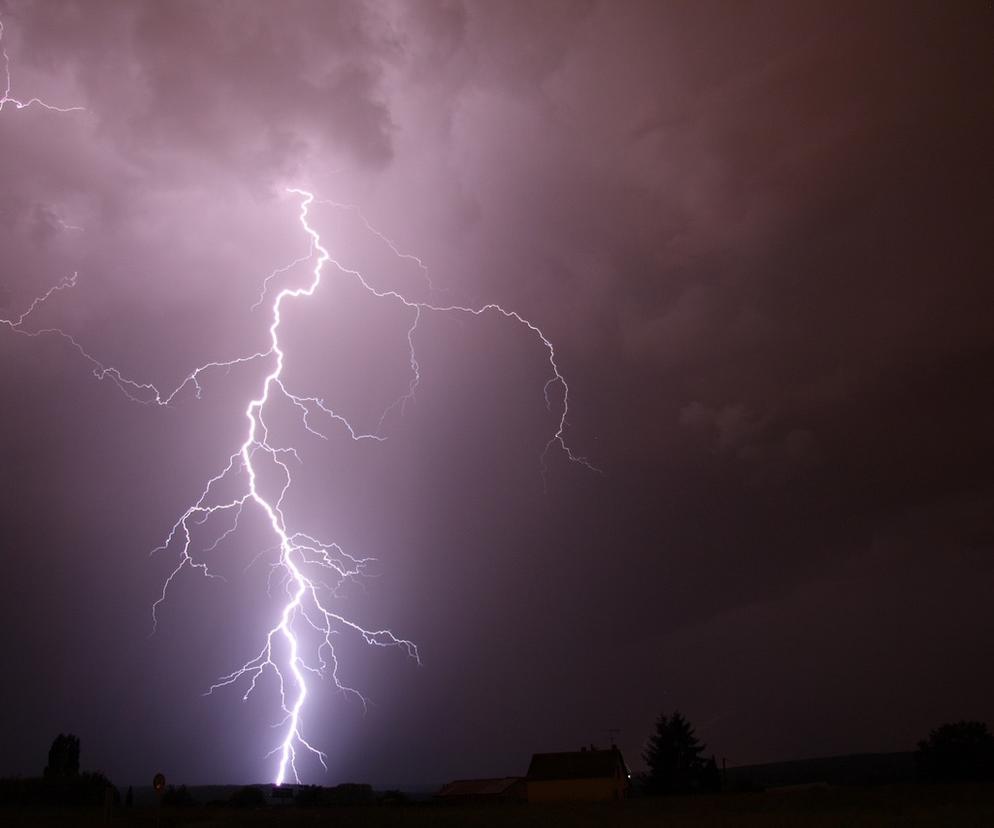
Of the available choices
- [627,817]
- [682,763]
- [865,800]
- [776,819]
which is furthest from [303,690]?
[682,763]

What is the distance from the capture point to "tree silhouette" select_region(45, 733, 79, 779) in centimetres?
4338

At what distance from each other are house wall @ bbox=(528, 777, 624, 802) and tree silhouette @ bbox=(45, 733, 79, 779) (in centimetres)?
2541

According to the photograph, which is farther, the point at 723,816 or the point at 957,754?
the point at 957,754

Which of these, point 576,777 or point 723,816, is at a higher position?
point 576,777

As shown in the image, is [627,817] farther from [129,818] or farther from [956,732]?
[956,732]

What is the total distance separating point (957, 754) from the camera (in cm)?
3678

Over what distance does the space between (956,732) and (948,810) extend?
25.8 meters

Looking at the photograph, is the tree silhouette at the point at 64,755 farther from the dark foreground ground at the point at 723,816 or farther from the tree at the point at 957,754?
the tree at the point at 957,754

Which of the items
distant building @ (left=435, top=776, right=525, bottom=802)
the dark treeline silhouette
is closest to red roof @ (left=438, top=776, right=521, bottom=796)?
distant building @ (left=435, top=776, right=525, bottom=802)

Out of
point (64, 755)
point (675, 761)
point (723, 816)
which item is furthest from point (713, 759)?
point (64, 755)

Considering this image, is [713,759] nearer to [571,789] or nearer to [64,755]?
[571,789]

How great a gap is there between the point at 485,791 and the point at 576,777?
5.40 meters

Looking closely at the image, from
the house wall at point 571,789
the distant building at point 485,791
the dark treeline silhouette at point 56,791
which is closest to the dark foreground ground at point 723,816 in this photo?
the dark treeline silhouette at point 56,791

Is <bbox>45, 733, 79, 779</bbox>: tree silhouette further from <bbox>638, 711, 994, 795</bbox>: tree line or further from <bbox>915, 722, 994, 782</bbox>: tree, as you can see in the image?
<bbox>915, 722, 994, 782</bbox>: tree
